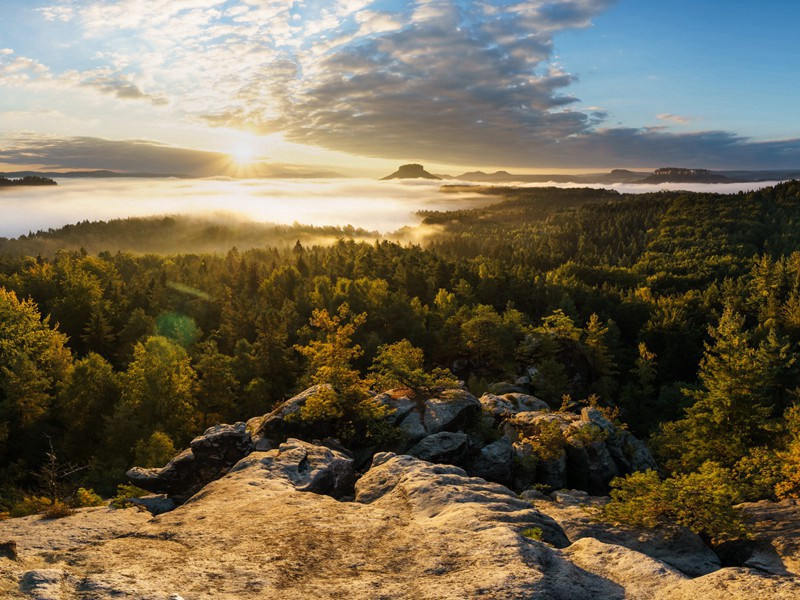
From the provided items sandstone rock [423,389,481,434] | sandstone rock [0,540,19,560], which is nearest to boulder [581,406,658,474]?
sandstone rock [423,389,481,434]

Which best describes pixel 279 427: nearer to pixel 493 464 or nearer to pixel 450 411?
pixel 450 411

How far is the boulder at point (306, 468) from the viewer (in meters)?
24.2

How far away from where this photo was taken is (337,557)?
49.0ft

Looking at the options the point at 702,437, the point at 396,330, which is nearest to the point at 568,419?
the point at 702,437

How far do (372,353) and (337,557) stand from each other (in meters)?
68.5

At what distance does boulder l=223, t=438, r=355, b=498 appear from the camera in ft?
79.4

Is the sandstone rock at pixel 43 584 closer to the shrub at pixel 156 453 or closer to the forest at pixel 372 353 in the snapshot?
the forest at pixel 372 353

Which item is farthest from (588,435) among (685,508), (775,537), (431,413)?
(775,537)

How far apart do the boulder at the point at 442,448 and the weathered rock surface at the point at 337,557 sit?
13060 millimetres

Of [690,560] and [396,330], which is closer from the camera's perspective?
[690,560]

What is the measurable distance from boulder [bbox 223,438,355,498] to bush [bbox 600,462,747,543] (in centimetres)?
1323

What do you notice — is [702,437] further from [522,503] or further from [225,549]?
[225,549]

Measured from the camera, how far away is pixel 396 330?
93.8 meters

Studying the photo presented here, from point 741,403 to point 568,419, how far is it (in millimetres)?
14092
